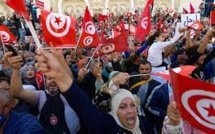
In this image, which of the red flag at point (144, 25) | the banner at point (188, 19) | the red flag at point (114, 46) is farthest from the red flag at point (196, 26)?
the red flag at point (114, 46)

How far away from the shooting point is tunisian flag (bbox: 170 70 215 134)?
1.53 meters

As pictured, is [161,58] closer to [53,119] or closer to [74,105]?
[53,119]

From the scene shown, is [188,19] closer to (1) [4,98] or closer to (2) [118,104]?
(2) [118,104]

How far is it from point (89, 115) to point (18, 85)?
115 centimetres

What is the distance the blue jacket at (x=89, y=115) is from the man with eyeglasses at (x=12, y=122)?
0.31 metres

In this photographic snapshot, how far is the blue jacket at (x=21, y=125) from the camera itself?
209 centimetres

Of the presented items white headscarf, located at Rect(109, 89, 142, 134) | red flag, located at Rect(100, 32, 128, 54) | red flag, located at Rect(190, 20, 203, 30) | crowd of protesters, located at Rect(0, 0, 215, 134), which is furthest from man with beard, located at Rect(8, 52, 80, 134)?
red flag, located at Rect(190, 20, 203, 30)

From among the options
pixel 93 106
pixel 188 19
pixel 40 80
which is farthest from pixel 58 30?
pixel 188 19

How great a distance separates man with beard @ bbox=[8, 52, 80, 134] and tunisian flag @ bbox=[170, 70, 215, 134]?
4.14 feet

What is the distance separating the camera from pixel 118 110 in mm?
2357

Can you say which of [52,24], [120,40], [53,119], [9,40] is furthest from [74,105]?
[9,40]

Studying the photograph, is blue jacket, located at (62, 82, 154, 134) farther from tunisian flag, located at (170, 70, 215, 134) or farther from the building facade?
the building facade

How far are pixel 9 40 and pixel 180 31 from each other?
116 inches

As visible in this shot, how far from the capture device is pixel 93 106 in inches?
77.3
